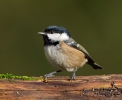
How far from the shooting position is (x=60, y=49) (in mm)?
3350

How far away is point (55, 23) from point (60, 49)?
261 cm

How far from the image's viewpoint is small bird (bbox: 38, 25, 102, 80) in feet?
10.9

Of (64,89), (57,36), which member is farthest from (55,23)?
(64,89)

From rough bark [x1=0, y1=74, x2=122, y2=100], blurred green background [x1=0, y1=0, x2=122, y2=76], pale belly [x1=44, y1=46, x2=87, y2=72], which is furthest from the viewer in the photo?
blurred green background [x1=0, y1=0, x2=122, y2=76]

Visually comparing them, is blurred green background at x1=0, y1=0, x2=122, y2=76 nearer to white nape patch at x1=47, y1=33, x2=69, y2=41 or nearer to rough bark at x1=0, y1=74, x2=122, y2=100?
white nape patch at x1=47, y1=33, x2=69, y2=41

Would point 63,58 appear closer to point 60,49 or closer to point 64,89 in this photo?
point 60,49

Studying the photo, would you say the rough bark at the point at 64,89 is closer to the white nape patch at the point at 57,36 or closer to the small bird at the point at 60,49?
the small bird at the point at 60,49

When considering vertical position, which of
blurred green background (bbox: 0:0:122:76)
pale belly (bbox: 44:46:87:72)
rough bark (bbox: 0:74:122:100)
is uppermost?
blurred green background (bbox: 0:0:122:76)

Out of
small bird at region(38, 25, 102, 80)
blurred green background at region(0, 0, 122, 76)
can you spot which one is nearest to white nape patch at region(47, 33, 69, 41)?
small bird at region(38, 25, 102, 80)

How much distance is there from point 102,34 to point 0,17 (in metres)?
1.81

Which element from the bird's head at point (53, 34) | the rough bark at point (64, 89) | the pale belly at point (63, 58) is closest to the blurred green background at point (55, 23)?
the pale belly at point (63, 58)

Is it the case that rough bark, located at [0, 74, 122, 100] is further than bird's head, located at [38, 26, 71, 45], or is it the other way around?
bird's head, located at [38, 26, 71, 45]

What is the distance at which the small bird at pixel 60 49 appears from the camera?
3318mm

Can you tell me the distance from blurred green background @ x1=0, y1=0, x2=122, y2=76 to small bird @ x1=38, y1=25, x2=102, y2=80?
209cm
